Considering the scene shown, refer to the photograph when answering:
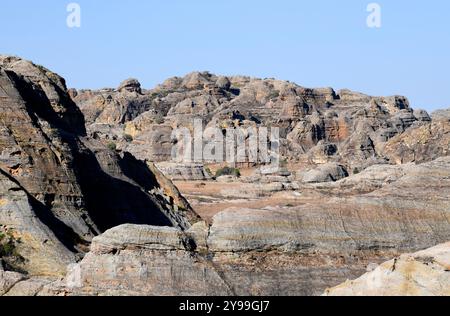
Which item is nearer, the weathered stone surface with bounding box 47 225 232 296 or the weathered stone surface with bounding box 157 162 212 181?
the weathered stone surface with bounding box 47 225 232 296

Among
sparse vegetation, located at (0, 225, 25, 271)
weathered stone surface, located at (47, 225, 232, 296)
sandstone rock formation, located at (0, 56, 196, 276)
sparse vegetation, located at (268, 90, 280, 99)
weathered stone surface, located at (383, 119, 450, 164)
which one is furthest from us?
sparse vegetation, located at (268, 90, 280, 99)

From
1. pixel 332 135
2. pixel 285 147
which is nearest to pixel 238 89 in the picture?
pixel 332 135

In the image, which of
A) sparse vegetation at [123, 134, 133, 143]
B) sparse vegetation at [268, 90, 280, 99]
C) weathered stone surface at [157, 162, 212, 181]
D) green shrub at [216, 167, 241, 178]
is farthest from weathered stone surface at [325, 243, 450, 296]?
sparse vegetation at [268, 90, 280, 99]

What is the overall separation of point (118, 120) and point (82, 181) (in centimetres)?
10675

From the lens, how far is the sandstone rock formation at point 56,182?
99.2ft

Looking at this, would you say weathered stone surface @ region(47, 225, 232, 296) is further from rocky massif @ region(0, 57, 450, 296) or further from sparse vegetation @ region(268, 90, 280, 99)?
sparse vegetation @ region(268, 90, 280, 99)

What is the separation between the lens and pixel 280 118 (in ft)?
453

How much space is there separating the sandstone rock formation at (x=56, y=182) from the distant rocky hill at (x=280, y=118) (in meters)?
35.6

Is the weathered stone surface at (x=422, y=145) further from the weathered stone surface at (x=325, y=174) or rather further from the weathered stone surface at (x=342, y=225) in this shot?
the weathered stone surface at (x=342, y=225)

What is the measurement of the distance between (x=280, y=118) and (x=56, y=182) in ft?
345

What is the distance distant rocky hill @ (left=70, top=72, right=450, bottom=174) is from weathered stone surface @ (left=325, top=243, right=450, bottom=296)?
6250 cm

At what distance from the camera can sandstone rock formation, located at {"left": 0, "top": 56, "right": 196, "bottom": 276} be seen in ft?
99.2

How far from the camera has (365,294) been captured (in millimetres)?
18938

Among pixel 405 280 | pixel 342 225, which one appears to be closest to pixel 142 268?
pixel 405 280
